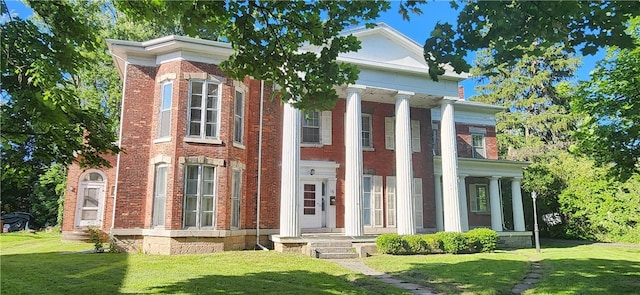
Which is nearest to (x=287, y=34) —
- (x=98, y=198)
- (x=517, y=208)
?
(x=98, y=198)

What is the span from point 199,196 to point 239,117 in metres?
3.25

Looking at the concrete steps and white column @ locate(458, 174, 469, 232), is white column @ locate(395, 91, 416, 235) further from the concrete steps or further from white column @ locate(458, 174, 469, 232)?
white column @ locate(458, 174, 469, 232)

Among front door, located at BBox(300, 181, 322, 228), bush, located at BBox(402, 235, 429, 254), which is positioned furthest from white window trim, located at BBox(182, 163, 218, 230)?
bush, located at BBox(402, 235, 429, 254)

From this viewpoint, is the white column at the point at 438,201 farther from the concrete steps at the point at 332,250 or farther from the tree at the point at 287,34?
the tree at the point at 287,34

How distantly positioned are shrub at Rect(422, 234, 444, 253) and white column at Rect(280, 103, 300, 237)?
474cm

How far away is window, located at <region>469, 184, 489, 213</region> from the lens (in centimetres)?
2270

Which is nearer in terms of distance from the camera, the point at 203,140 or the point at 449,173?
the point at 203,140

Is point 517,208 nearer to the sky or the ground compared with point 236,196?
nearer to the ground

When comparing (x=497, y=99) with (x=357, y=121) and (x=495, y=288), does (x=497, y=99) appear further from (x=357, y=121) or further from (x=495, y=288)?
(x=495, y=288)

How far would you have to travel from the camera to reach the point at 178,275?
9617 mm

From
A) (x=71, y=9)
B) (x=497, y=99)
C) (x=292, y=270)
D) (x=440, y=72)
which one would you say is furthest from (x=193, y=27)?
(x=497, y=99)

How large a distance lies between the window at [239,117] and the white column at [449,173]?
27.2ft

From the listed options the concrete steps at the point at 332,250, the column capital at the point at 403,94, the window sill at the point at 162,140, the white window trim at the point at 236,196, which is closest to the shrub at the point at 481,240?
the concrete steps at the point at 332,250

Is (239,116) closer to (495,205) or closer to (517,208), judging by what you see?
(495,205)
